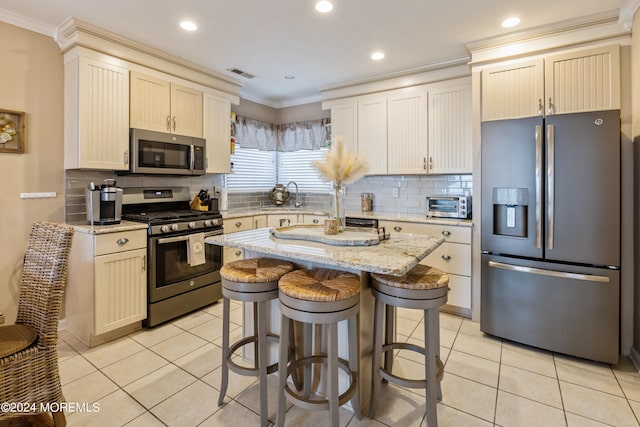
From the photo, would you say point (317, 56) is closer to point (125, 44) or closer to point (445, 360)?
point (125, 44)

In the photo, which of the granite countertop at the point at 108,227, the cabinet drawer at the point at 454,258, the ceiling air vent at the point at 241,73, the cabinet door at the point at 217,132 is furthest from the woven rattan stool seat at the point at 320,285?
the ceiling air vent at the point at 241,73

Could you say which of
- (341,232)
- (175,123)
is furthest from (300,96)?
(341,232)

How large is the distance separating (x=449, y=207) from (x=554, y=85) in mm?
1412

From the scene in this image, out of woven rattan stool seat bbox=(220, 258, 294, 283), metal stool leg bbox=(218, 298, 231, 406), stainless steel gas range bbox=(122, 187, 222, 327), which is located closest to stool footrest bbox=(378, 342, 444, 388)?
woven rattan stool seat bbox=(220, 258, 294, 283)

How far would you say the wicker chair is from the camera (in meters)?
1.51

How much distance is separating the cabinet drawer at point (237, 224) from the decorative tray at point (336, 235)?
1507 mm

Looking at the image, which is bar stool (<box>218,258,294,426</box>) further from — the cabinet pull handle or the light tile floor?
the cabinet pull handle

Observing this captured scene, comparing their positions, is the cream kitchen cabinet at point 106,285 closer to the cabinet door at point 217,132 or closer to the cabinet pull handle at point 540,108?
the cabinet door at point 217,132

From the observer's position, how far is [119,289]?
8.74 ft

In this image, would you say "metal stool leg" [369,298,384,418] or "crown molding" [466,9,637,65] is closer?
"metal stool leg" [369,298,384,418]

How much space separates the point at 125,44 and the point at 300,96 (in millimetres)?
2328

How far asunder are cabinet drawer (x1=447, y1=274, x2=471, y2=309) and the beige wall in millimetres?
3680

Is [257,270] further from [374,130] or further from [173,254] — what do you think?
[374,130]

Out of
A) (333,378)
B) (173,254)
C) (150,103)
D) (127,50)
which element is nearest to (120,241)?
(173,254)
